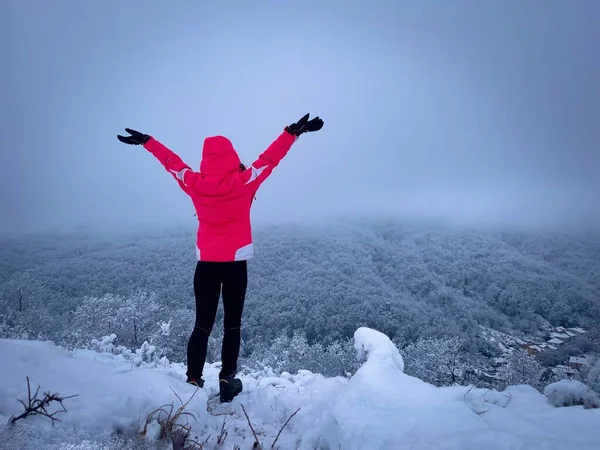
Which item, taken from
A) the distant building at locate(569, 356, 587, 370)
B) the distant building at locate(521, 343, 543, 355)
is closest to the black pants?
the distant building at locate(569, 356, 587, 370)

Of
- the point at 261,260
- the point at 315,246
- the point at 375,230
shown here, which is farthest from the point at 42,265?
the point at 375,230

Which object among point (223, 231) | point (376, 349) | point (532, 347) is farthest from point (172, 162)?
point (532, 347)

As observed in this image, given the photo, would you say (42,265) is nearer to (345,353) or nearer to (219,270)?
(345,353)

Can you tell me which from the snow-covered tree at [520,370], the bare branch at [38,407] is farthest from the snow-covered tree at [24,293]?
the snow-covered tree at [520,370]

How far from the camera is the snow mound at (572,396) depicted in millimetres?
2645

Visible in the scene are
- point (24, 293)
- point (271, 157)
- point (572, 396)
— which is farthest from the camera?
point (24, 293)

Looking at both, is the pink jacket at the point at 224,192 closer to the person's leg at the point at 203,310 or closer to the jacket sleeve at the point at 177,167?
the jacket sleeve at the point at 177,167

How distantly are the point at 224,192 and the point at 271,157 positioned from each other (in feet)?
1.89

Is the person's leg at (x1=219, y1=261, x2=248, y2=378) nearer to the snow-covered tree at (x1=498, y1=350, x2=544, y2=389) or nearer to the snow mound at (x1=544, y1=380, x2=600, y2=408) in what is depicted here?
the snow mound at (x1=544, y1=380, x2=600, y2=408)

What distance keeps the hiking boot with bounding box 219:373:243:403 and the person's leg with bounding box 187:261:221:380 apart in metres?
0.27

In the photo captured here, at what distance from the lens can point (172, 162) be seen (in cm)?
327

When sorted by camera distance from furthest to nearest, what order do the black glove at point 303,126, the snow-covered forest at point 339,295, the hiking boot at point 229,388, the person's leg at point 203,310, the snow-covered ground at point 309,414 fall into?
the snow-covered forest at point 339,295 < the black glove at point 303,126 < the person's leg at point 203,310 < the hiking boot at point 229,388 < the snow-covered ground at point 309,414

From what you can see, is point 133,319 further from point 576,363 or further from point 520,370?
point 576,363

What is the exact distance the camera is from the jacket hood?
3.07 meters
